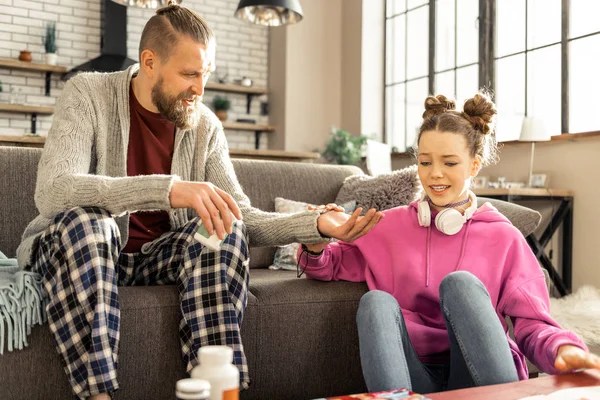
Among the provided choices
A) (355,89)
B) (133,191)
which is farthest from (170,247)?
(355,89)

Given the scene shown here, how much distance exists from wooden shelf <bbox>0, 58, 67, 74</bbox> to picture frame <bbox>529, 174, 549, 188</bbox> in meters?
4.09

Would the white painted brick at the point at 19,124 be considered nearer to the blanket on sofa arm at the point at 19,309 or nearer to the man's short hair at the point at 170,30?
the man's short hair at the point at 170,30

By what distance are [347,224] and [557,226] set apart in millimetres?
3179

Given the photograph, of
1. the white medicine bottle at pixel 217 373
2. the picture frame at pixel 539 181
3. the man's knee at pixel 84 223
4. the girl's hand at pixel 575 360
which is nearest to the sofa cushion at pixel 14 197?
the man's knee at pixel 84 223

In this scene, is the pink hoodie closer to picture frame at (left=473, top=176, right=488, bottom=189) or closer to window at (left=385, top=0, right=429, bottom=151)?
picture frame at (left=473, top=176, right=488, bottom=189)

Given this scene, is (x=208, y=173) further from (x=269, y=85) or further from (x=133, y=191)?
(x=269, y=85)

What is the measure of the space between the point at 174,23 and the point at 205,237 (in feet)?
2.36

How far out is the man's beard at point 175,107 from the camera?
1785 mm

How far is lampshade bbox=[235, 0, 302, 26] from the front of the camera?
3641 millimetres

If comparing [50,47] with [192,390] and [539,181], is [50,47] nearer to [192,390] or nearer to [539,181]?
[539,181]

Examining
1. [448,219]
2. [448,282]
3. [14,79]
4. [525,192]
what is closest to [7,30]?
→ [14,79]

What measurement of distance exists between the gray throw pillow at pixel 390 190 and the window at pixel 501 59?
259cm

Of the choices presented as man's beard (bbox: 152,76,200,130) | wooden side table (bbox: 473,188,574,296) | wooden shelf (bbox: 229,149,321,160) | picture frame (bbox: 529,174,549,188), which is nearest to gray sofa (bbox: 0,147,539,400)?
man's beard (bbox: 152,76,200,130)

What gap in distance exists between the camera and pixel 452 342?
56.8 inches
